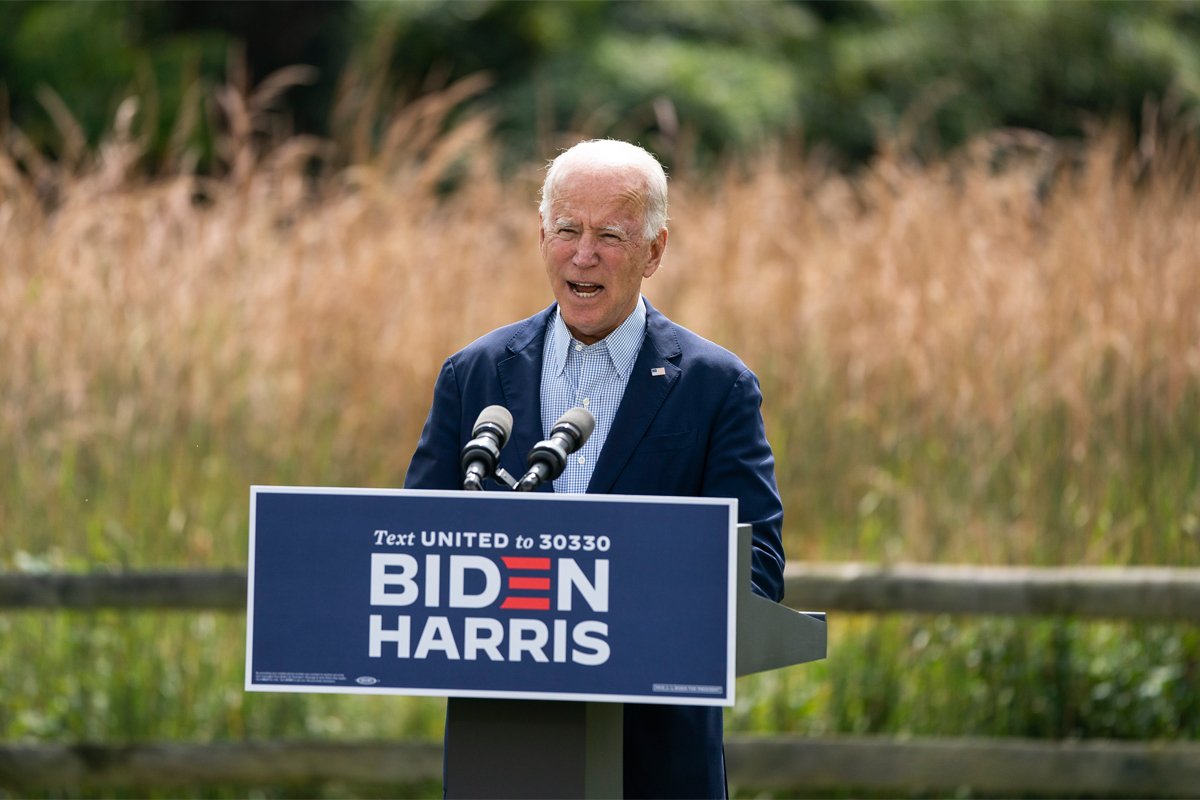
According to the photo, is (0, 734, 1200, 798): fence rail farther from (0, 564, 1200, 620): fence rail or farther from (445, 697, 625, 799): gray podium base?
(445, 697, 625, 799): gray podium base

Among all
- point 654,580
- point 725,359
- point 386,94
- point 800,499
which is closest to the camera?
point 654,580

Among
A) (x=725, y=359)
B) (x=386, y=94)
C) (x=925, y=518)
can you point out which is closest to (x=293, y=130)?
(x=386, y=94)

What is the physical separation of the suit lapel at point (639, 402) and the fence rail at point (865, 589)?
236 centimetres

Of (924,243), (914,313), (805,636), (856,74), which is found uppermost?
(856,74)

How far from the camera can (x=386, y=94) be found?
1165cm

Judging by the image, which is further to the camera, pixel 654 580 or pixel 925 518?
pixel 925 518

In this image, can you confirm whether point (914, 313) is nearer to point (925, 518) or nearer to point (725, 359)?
point (925, 518)

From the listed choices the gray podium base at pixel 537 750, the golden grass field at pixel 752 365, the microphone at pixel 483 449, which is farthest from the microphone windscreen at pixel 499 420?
the golden grass field at pixel 752 365

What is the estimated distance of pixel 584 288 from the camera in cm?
248

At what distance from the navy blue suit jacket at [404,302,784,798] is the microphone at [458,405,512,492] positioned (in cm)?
22

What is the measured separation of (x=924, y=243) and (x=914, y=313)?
599 millimetres

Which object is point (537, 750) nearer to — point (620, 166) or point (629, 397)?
point (629, 397)

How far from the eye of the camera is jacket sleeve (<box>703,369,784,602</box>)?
2.38 metres

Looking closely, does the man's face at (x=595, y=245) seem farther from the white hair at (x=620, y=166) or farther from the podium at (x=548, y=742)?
the podium at (x=548, y=742)
